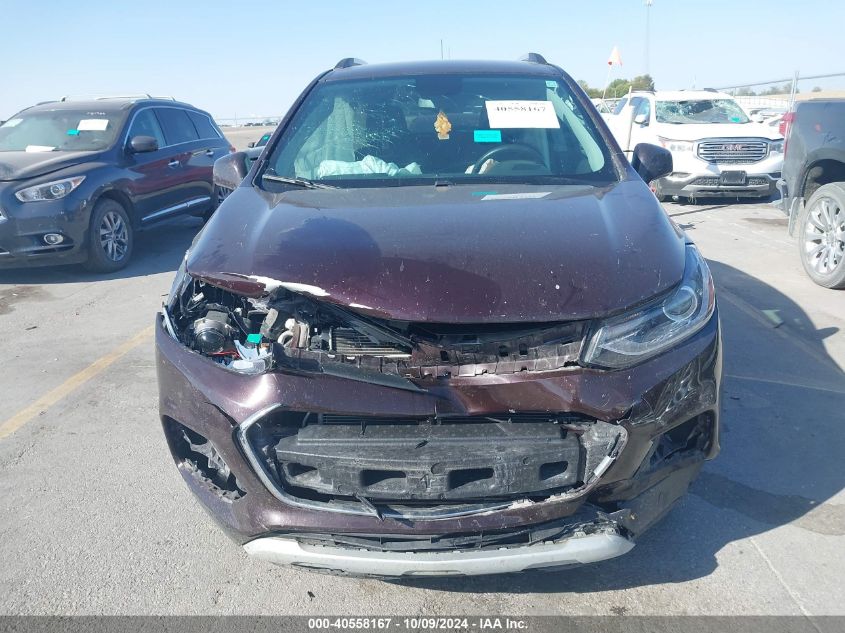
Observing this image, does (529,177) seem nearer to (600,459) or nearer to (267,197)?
(267,197)

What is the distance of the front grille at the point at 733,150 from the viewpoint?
10.7 m

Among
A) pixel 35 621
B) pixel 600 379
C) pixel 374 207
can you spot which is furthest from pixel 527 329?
pixel 35 621

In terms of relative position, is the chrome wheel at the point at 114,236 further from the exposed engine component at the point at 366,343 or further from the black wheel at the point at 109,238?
the exposed engine component at the point at 366,343

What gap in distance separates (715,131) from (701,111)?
138 cm

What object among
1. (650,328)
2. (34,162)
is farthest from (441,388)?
(34,162)

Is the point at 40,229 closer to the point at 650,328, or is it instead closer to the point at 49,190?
the point at 49,190

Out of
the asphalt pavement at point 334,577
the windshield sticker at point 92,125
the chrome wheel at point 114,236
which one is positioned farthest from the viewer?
the windshield sticker at point 92,125

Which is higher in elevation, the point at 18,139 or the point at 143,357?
the point at 18,139

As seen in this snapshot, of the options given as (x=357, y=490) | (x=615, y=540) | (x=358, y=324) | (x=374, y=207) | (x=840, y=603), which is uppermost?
(x=374, y=207)

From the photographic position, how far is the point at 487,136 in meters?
3.61

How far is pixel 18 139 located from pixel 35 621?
713cm

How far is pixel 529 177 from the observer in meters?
3.31

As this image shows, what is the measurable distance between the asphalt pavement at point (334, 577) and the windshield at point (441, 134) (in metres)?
1.43

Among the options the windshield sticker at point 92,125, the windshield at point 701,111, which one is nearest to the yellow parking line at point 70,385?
the windshield sticker at point 92,125
